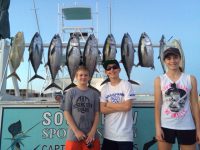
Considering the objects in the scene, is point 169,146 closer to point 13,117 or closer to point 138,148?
point 138,148

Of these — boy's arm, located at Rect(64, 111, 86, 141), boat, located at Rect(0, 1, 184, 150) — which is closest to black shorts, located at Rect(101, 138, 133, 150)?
boy's arm, located at Rect(64, 111, 86, 141)

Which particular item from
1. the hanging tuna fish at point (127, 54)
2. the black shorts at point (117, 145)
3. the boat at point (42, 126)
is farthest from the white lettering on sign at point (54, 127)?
the hanging tuna fish at point (127, 54)

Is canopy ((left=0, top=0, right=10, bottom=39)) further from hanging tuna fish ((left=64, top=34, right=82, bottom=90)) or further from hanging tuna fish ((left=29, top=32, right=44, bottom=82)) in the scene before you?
hanging tuna fish ((left=64, top=34, right=82, bottom=90))

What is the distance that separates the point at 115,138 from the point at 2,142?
1821 mm

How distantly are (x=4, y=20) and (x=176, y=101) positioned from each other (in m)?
3.36

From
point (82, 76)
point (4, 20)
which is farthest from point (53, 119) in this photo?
point (4, 20)

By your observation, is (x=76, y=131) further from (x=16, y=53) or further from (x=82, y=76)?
(x=16, y=53)

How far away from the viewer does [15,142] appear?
A: 14.7 ft

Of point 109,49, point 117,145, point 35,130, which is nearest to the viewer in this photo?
point 117,145

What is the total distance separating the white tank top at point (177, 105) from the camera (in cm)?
336

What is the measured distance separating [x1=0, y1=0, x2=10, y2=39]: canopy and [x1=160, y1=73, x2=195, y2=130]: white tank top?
305cm

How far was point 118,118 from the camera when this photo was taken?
12.0 ft

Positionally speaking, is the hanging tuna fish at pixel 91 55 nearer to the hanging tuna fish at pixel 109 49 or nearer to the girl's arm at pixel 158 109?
the hanging tuna fish at pixel 109 49

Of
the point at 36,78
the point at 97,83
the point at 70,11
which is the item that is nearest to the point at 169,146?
the point at 36,78
